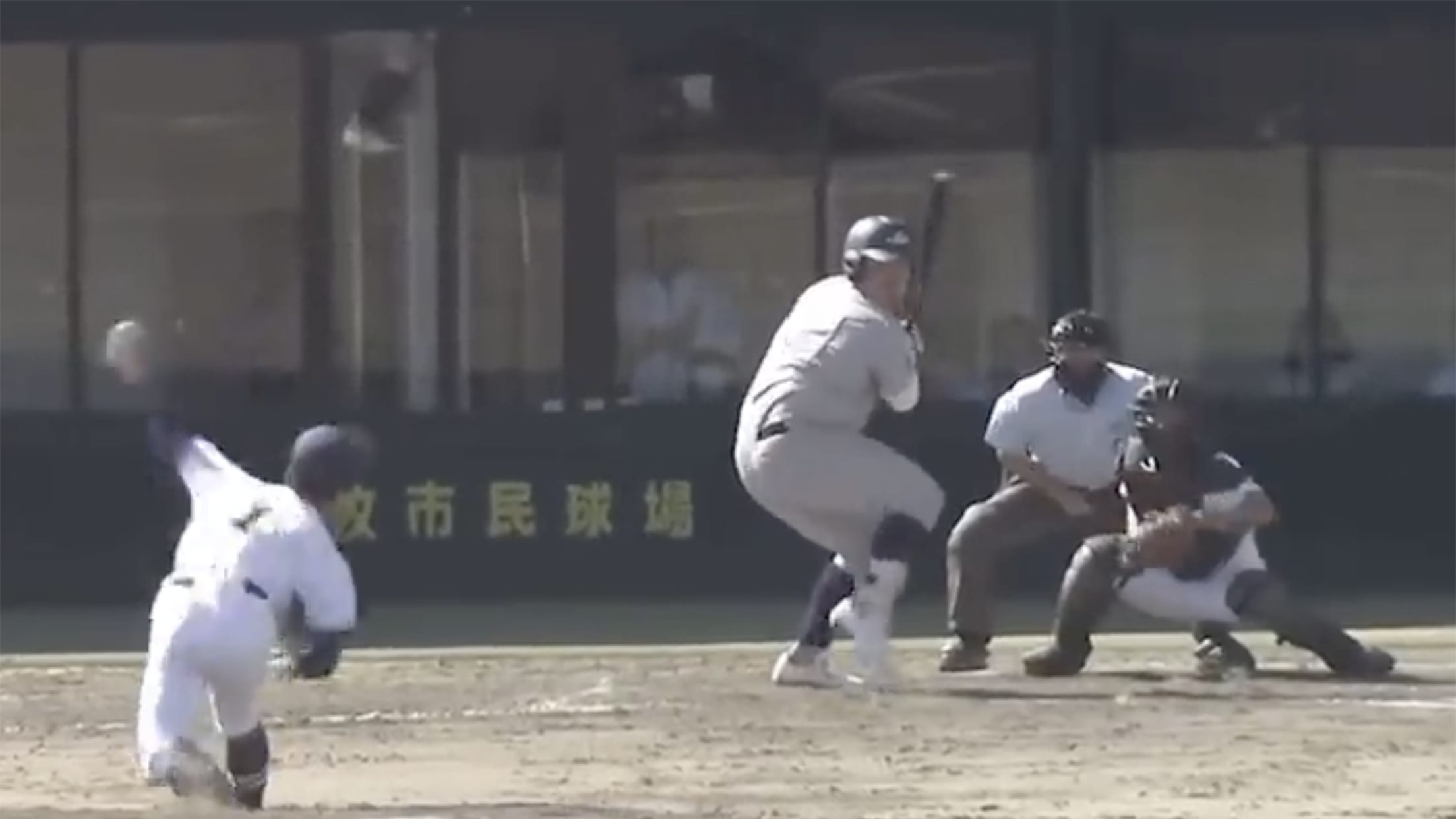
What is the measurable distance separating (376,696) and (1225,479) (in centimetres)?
329

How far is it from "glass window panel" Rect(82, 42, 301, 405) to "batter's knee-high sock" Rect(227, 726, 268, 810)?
7990mm

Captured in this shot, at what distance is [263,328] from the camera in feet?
59.1

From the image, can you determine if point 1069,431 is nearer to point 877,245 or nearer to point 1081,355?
point 1081,355

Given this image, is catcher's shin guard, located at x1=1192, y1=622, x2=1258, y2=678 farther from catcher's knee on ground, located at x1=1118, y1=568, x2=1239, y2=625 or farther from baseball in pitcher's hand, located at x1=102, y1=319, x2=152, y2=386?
baseball in pitcher's hand, located at x1=102, y1=319, x2=152, y2=386

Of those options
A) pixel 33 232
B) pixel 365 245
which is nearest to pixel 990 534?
pixel 365 245

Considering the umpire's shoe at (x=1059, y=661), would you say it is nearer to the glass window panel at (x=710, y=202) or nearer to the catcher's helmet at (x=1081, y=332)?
the catcher's helmet at (x=1081, y=332)

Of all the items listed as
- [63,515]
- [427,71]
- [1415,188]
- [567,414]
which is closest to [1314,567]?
[1415,188]

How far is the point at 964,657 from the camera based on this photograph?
14.6 metres

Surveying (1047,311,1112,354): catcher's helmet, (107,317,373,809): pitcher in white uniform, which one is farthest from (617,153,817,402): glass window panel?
(107,317,373,809): pitcher in white uniform

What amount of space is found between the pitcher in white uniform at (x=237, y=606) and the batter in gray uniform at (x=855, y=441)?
3.49m

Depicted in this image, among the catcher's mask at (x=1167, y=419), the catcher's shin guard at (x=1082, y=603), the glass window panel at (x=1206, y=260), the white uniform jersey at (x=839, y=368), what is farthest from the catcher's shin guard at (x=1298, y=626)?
the glass window panel at (x=1206, y=260)

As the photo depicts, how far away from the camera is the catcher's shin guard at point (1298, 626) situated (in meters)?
13.8

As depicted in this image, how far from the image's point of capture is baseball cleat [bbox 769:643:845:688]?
13.8 meters

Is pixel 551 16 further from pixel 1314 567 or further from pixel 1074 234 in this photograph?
pixel 1314 567
